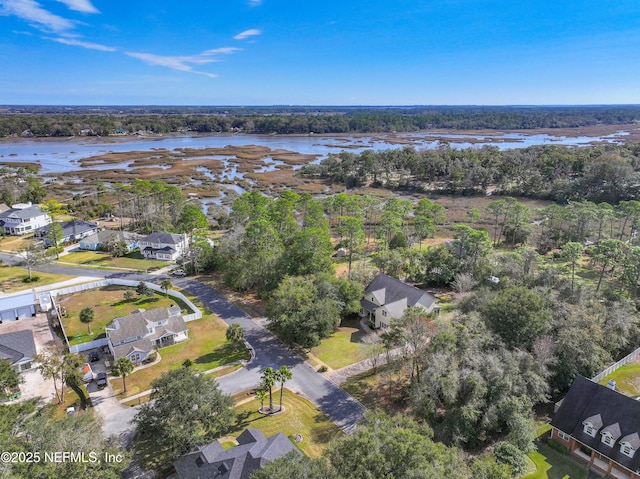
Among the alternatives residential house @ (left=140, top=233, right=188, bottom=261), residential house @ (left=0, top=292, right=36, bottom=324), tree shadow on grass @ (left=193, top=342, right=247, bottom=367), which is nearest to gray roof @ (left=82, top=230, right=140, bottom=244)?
residential house @ (left=140, top=233, right=188, bottom=261)

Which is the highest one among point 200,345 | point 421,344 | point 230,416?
point 421,344

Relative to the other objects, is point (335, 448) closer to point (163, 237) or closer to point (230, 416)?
point (230, 416)

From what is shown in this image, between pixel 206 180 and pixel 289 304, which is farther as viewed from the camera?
pixel 206 180

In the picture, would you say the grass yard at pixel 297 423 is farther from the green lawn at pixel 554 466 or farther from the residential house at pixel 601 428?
the residential house at pixel 601 428

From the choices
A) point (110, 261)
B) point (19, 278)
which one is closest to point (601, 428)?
point (110, 261)

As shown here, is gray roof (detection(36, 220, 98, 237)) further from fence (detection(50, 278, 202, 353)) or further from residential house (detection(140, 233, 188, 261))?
fence (detection(50, 278, 202, 353))

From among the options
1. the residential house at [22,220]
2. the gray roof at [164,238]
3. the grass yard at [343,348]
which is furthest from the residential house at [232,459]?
the residential house at [22,220]

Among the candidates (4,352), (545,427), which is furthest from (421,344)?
(4,352)
